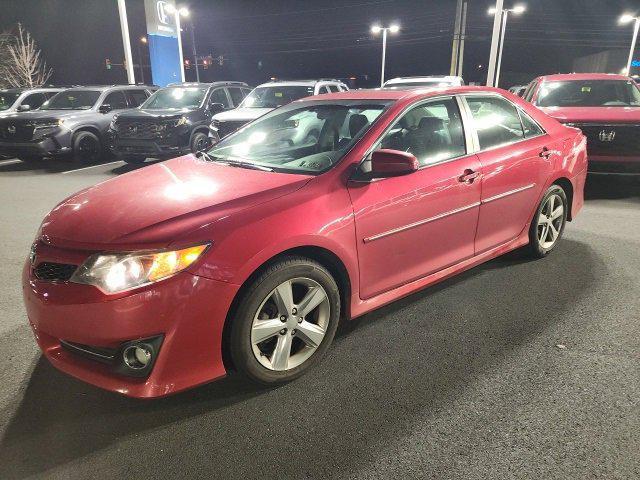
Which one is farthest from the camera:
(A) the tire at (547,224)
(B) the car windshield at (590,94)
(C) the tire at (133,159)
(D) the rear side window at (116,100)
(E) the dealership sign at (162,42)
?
(E) the dealership sign at (162,42)

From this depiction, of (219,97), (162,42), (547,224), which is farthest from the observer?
(162,42)

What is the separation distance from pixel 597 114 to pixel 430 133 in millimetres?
4939

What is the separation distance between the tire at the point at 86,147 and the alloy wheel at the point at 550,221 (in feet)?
31.5

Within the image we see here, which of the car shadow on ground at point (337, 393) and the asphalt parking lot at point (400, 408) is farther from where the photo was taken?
the car shadow on ground at point (337, 393)

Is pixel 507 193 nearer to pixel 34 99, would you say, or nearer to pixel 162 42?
pixel 34 99

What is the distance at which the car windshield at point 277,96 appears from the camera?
32.8ft

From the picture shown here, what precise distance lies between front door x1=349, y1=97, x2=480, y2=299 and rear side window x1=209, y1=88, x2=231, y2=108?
8.17 meters

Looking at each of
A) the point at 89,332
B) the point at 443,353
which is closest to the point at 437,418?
the point at 443,353

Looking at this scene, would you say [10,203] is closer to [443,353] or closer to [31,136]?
[31,136]

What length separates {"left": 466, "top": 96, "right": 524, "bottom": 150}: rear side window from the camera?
3.46 m

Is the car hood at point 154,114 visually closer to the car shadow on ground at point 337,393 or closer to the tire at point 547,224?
the car shadow on ground at point 337,393

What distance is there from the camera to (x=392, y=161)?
2.59 m

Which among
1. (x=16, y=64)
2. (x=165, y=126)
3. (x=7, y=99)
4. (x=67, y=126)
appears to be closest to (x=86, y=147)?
(x=67, y=126)

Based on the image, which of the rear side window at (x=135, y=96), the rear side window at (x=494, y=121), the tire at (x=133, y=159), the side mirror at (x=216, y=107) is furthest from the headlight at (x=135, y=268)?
the rear side window at (x=135, y=96)
